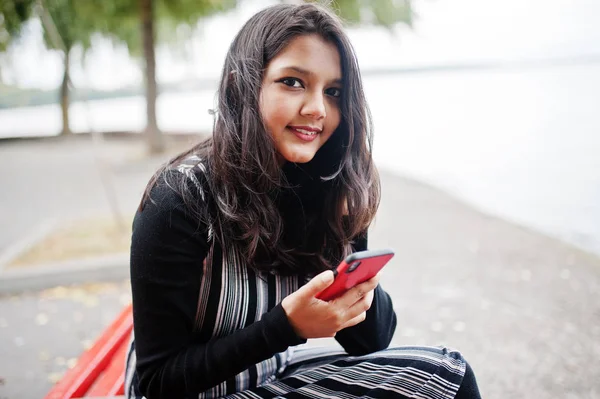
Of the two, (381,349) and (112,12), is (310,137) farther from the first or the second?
(112,12)

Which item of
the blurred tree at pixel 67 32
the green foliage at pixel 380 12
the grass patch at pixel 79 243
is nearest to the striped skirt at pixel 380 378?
the grass patch at pixel 79 243

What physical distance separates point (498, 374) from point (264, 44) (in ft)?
7.88

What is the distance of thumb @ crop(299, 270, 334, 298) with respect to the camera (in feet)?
4.09

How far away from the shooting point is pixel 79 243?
5.27 meters

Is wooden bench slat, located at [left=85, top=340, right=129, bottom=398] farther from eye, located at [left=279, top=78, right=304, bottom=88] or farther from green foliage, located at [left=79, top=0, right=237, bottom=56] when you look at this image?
green foliage, located at [left=79, top=0, right=237, bottom=56]

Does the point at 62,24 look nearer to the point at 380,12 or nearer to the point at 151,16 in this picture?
the point at 151,16

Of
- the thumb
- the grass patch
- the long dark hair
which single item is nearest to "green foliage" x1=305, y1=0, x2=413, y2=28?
the grass patch

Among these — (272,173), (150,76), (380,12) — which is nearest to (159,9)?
(150,76)

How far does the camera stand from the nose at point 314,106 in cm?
149

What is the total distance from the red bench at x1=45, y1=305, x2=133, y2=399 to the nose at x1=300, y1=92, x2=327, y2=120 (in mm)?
1307

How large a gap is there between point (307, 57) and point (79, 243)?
14.7 ft

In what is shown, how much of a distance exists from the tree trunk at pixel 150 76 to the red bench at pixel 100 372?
866cm

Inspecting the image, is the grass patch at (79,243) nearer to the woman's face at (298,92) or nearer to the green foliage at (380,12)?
the woman's face at (298,92)

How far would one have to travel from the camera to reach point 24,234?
627cm
